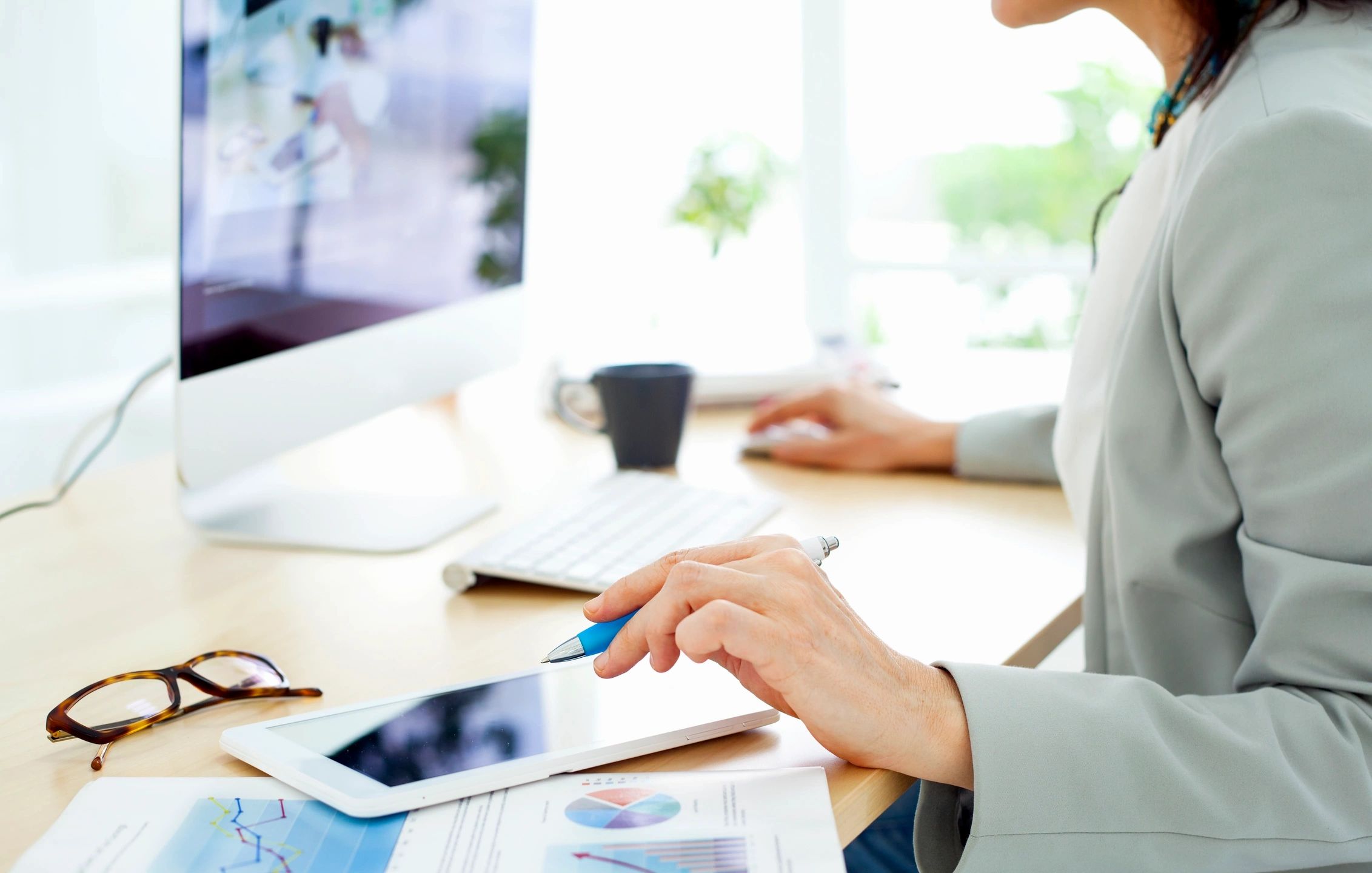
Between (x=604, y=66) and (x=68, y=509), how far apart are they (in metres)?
2.41

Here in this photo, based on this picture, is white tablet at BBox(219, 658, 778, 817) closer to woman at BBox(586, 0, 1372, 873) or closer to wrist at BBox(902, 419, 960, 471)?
woman at BBox(586, 0, 1372, 873)

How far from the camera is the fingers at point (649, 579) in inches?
24.3

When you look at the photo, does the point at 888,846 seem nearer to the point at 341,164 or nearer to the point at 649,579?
the point at 649,579

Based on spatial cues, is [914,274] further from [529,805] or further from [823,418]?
[529,805]

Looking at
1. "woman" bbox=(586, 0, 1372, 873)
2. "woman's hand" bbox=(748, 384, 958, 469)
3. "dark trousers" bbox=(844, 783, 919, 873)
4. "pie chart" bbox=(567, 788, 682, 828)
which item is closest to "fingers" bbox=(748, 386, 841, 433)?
"woman's hand" bbox=(748, 384, 958, 469)

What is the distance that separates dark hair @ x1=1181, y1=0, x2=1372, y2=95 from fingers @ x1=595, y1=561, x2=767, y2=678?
1.66ft

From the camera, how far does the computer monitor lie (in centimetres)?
85

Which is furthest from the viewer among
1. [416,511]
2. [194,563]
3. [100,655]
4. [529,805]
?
[416,511]

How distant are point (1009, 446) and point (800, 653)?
635mm

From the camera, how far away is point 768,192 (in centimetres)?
344

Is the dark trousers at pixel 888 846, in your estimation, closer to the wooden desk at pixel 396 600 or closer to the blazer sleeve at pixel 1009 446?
the wooden desk at pixel 396 600

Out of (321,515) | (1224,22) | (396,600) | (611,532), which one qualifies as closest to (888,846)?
(611,532)

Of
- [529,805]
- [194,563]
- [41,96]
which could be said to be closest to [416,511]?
[194,563]

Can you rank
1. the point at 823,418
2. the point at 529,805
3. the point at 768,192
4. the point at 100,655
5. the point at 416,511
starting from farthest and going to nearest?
the point at 768,192
the point at 823,418
the point at 416,511
the point at 100,655
the point at 529,805
